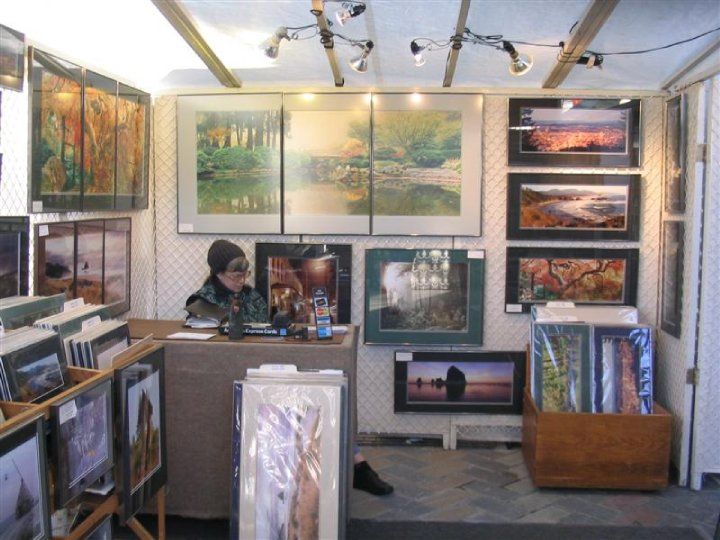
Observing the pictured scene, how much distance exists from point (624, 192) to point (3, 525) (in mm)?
4415

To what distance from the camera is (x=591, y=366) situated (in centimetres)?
450

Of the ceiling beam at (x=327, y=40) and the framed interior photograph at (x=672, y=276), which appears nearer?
the ceiling beam at (x=327, y=40)

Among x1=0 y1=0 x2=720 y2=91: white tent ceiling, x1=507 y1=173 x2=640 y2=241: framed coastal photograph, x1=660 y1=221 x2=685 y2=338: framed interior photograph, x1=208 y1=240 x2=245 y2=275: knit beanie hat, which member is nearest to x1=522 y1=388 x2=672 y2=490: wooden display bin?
x1=660 y1=221 x2=685 y2=338: framed interior photograph

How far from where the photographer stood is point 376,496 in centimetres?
427

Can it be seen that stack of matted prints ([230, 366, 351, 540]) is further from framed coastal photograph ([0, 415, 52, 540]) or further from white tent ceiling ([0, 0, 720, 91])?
white tent ceiling ([0, 0, 720, 91])

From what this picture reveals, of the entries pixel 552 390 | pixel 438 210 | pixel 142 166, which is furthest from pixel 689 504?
pixel 142 166

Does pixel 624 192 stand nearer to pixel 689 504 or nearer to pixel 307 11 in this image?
pixel 689 504

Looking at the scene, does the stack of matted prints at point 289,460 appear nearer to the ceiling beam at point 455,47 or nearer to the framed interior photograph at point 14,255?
the framed interior photograph at point 14,255

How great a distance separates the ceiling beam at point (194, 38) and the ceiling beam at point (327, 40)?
2.33 ft

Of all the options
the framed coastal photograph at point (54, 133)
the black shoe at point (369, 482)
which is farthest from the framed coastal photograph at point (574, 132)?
the framed coastal photograph at point (54, 133)

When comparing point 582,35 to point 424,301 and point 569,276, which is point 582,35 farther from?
point 424,301

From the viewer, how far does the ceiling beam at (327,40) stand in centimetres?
356

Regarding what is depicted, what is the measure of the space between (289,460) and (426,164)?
2657 millimetres

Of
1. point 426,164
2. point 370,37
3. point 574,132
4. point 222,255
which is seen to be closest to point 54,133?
point 222,255
